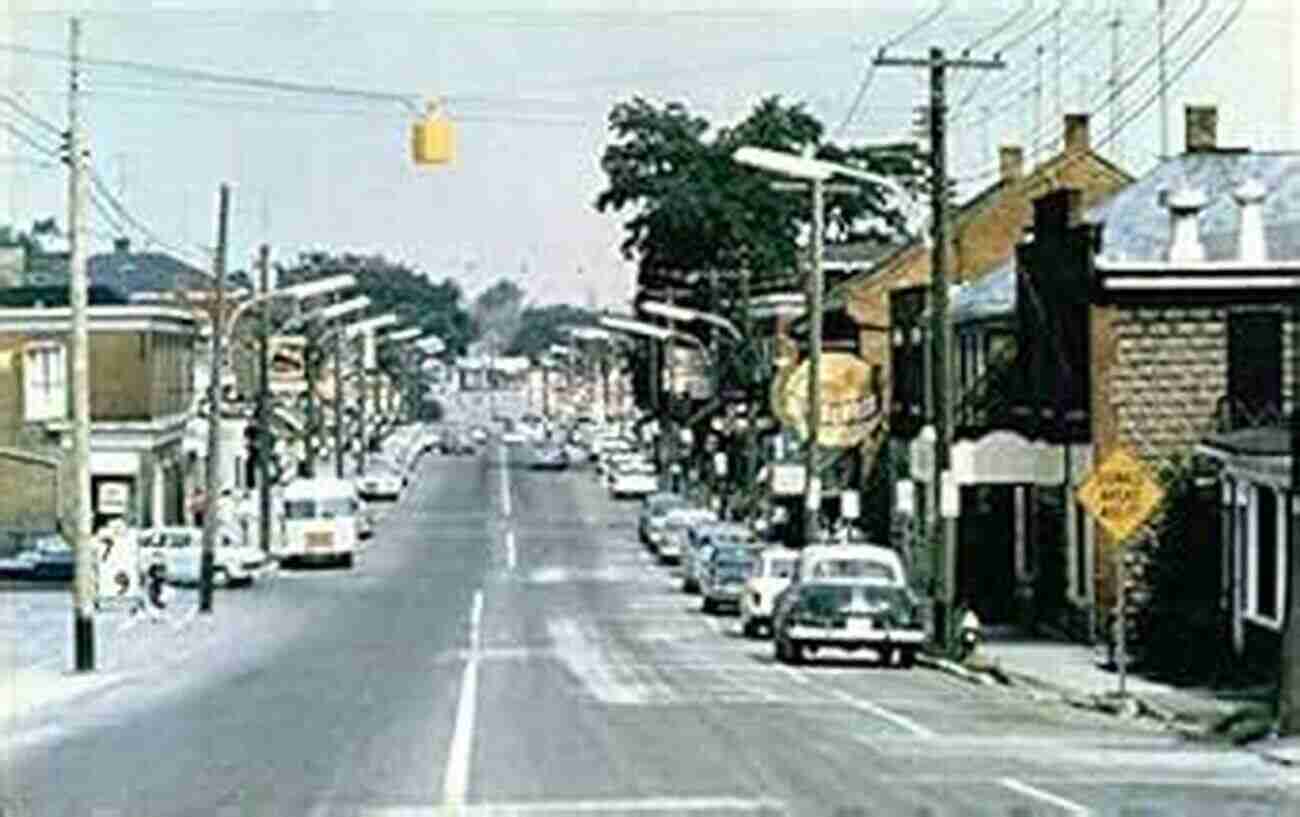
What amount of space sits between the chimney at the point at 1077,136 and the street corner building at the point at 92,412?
3009cm

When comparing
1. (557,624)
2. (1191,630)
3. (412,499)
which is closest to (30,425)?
(412,499)

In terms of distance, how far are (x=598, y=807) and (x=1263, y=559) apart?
2404cm

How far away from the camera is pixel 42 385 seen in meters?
113

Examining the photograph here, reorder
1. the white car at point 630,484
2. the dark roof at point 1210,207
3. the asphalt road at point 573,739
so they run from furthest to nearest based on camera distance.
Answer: the white car at point 630,484, the dark roof at point 1210,207, the asphalt road at point 573,739

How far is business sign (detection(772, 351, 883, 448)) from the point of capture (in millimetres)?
79750

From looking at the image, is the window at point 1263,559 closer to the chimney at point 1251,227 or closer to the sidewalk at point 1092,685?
the sidewalk at point 1092,685

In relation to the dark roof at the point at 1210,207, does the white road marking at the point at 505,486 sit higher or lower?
lower

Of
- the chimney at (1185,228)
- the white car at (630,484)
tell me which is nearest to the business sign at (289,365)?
the white car at (630,484)

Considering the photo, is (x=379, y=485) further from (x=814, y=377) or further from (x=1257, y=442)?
(x=1257, y=442)

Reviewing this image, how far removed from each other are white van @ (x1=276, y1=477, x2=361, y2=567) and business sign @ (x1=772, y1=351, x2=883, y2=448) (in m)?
16.8

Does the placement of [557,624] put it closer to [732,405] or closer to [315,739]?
[315,739]

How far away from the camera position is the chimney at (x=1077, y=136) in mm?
95625

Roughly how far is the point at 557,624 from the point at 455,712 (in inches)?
1155

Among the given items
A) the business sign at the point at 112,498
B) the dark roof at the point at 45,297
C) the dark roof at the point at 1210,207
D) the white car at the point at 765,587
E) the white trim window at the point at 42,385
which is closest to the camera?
the dark roof at the point at 1210,207
